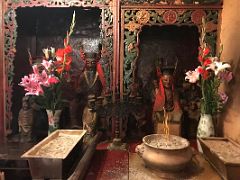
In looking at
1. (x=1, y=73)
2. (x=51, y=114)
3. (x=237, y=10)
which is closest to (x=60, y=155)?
(x=51, y=114)

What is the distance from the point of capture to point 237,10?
5.55ft

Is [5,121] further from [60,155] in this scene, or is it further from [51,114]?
[60,155]

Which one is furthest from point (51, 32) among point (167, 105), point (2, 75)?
point (167, 105)

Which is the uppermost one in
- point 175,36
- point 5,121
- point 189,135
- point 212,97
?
point 175,36

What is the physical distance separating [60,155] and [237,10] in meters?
1.40

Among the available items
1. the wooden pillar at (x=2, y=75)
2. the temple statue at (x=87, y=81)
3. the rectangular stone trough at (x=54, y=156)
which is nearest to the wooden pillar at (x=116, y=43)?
the temple statue at (x=87, y=81)

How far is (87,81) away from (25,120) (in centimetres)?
54

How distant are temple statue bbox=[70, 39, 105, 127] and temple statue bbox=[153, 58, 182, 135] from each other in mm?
438

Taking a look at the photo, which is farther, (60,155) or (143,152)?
(143,152)

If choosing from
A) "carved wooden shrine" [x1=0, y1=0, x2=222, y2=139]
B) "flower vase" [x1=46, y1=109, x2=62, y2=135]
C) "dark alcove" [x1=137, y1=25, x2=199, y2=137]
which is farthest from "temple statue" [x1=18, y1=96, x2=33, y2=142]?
"dark alcove" [x1=137, y1=25, x2=199, y2=137]

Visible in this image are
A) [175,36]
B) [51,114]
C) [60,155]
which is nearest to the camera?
[60,155]

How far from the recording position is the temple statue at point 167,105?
194cm

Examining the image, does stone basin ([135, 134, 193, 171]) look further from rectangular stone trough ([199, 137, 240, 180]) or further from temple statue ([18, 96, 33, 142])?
temple statue ([18, 96, 33, 142])

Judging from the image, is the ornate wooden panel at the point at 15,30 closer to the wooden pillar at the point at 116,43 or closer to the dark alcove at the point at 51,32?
the wooden pillar at the point at 116,43
